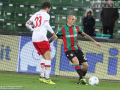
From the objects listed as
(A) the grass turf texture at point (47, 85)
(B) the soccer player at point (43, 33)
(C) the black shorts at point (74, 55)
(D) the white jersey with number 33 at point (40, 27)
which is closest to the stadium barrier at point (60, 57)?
(A) the grass turf texture at point (47, 85)

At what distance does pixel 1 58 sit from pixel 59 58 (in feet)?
6.89

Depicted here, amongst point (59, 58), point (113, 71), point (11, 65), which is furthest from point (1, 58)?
point (113, 71)

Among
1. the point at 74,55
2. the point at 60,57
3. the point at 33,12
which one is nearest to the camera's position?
the point at 74,55

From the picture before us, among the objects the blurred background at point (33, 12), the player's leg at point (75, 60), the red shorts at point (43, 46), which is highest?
the blurred background at point (33, 12)

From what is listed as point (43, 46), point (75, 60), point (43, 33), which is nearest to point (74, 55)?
point (75, 60)

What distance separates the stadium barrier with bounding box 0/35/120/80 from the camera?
31.1 ft

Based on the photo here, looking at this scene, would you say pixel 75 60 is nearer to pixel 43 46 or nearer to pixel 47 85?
pixel 43 46

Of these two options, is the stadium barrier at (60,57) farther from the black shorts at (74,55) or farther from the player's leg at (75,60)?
the player's leg at (75,60)

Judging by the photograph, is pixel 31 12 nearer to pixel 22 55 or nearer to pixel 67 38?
pixel 22 55

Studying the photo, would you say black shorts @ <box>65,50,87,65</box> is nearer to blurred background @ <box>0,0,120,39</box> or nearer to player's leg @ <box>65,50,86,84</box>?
player's leg @ <box>65,50,86,84</box>

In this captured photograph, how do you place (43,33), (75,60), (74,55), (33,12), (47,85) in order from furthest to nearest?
(33,12)
(74,55)
(75,60)
(43,33)
(47,85)

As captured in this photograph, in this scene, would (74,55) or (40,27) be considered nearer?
(40,27)

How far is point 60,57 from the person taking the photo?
988 centimetres

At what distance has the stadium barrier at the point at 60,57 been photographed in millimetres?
9477
